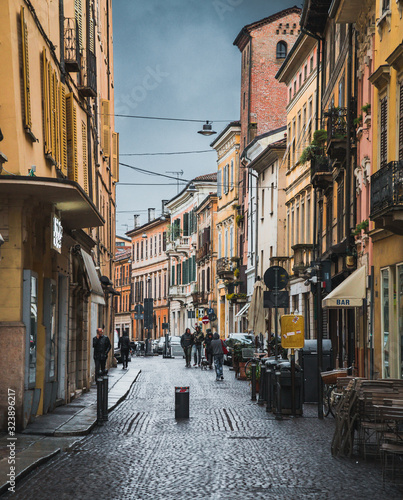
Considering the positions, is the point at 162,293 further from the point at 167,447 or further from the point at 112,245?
the point at 167,447

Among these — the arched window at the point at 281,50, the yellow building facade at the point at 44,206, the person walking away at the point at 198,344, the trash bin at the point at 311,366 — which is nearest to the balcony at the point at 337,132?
the yellow building facade at the point at 44,206

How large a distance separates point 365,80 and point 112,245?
20.6m

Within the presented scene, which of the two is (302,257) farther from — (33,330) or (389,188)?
(33,330)

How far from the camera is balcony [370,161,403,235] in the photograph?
1761cm

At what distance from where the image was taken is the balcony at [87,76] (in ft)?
83.4

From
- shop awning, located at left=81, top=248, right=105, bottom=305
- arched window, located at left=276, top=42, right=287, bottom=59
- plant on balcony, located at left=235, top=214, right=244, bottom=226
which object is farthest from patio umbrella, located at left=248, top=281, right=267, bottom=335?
arched window, located at left=276, top=42, right=287, bottom=59

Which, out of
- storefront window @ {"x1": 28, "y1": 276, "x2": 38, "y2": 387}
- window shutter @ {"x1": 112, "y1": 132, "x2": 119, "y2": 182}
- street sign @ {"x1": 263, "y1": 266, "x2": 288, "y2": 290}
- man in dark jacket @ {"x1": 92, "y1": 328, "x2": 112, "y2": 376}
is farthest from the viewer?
window shutter @ {"x1": 112, "y1": 132, "x2": 119, "y2": 182}

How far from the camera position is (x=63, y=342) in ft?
72.9

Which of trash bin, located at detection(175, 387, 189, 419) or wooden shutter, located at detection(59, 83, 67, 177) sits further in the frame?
wooden shutter, located at detection(59, 83, 67, 177)

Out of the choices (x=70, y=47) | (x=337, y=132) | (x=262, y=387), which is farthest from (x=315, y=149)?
(x=262, y=387)

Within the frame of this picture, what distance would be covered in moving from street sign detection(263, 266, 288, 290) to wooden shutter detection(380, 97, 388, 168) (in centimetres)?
343

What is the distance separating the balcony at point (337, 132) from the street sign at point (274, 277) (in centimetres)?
648

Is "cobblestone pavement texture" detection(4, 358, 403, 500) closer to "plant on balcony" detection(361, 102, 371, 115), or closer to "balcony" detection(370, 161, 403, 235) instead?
"balcony" detection(370, 161, 403, 235)

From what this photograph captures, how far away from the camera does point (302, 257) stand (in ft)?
129
